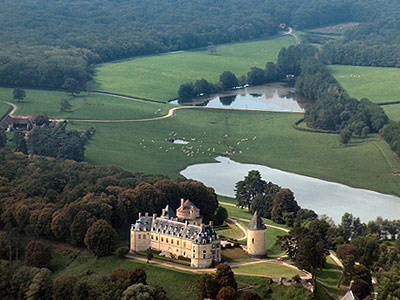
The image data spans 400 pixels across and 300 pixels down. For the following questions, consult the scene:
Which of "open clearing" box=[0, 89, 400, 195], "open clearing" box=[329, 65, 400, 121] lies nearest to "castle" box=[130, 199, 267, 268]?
"open clearing" box=[0, 89, 400, 195]

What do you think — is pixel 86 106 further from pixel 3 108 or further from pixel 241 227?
pixel 241 227

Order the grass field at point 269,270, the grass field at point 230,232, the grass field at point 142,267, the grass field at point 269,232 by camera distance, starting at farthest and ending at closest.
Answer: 1. the grass field at point 230,232
2. the grass field at point 269,232
3. the grass field at point 269,270
4. the grass field at point 142,267

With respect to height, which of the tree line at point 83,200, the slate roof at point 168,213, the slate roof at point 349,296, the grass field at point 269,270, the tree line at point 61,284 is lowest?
the tree line at point 61,284

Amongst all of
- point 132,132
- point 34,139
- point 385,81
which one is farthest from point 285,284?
point 385,81

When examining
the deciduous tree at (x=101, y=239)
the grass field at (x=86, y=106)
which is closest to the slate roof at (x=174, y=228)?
the deciduous tree at (x=101, y=239)

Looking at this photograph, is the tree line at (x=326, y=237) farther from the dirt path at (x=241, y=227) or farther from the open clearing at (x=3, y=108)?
the open clearing at (x=3, y=108)

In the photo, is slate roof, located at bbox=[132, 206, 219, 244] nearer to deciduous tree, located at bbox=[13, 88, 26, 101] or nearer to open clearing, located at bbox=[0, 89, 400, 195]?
open clearing, located at bbox=[0, 89, 400, 195]
